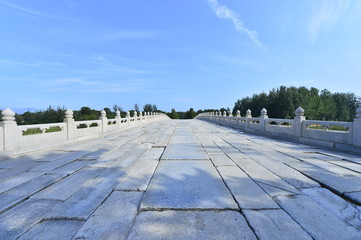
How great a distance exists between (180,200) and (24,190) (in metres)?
2.27

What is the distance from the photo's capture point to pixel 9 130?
4.67 meters

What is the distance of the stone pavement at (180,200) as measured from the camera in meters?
1.77

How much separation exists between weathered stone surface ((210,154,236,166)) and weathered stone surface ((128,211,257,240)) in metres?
1.95

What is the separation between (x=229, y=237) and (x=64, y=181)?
268 cm

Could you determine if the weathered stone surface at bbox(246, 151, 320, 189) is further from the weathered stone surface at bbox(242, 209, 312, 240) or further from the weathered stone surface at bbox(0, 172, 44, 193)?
the weathered stone surface at bbox(0, 172, 44, 193)

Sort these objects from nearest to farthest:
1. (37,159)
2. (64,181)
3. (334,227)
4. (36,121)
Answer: (334,227) → (64,181) → (37,159) → (36,121)

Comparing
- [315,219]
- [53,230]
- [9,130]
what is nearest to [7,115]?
[9,130]

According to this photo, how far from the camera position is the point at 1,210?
2105mm

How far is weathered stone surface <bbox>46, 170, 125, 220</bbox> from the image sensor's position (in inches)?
79.8

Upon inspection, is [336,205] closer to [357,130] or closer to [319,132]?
[357,130]

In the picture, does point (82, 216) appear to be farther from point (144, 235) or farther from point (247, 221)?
point (247, 221)

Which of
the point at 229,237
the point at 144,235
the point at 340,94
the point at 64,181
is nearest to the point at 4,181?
the point at 64,181

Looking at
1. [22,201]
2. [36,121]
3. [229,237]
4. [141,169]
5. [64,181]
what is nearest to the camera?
[229,237]

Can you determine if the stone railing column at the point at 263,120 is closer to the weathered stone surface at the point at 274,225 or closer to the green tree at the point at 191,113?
the weathered stone surface at the point at 274,225
